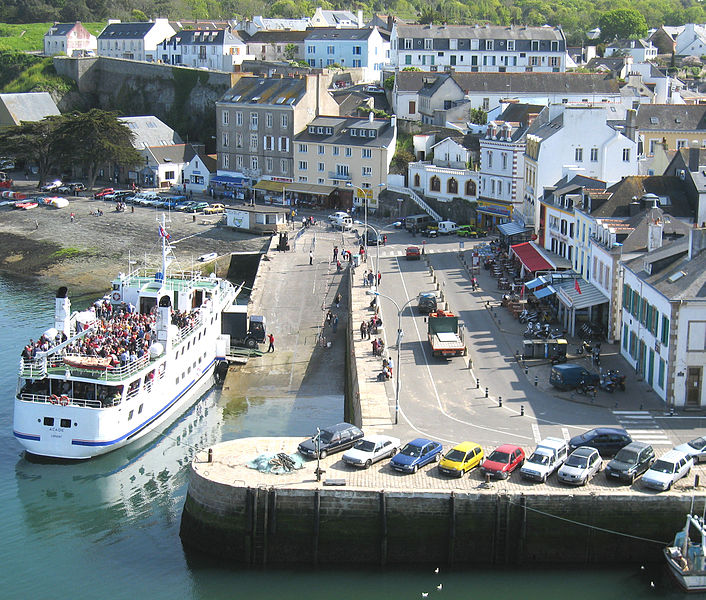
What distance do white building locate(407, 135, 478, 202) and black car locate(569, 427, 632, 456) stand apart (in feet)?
173

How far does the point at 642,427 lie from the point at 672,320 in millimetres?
4766

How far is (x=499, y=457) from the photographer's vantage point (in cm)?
3672

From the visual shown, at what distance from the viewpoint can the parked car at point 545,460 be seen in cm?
3584

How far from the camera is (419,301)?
201ft

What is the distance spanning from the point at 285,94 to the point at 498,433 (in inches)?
2789

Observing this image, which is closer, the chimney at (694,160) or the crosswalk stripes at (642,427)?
the crosswalk stripes at (642,427)

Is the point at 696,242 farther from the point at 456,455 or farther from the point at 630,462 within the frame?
the point at 456,455

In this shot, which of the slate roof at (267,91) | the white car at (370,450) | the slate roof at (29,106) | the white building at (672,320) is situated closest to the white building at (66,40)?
the slate roof at (29,106)

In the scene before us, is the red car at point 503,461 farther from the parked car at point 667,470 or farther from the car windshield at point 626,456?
the parked car at point 667,470

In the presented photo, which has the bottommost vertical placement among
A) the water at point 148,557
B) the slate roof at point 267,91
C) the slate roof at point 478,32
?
the water at point 148,557

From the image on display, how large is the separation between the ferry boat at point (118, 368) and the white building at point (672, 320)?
2200 centimetres

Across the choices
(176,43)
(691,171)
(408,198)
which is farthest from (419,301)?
(176,43)

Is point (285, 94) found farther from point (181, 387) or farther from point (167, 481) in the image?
point (167, 481)

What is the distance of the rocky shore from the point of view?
Result: 82500 mm
